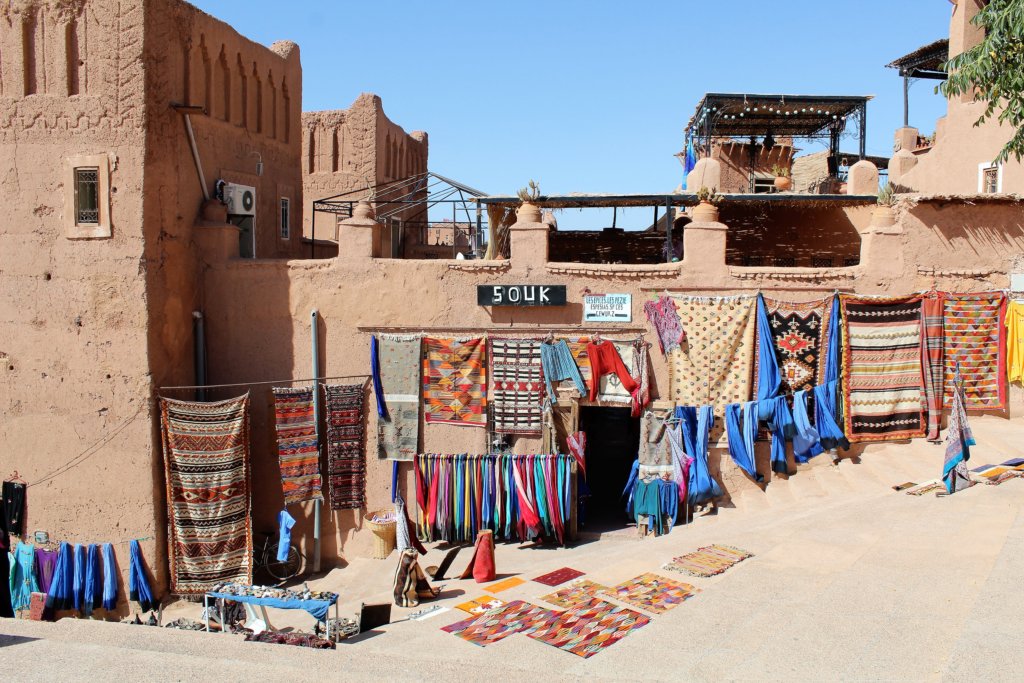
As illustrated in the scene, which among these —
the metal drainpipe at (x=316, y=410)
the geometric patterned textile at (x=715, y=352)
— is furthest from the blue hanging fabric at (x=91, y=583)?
the geometric patterned textile at (x=715, y=352)

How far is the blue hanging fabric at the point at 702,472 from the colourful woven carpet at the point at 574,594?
2.77 metres

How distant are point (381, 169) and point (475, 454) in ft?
27.1

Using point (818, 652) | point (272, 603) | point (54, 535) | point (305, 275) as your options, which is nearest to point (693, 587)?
point (818, 652)

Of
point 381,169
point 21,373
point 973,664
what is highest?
point 381,169

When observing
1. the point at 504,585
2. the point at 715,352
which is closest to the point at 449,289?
the point at 715,352

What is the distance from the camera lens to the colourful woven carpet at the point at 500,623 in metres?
7.45

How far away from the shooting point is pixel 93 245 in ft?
35.8

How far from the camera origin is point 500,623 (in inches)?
307

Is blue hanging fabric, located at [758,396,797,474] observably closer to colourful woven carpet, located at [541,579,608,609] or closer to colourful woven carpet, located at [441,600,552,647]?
colourful woven carpet, located at [541,579,608,609]

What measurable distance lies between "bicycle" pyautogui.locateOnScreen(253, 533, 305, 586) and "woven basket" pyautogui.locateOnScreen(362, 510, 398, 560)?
1.12 meters

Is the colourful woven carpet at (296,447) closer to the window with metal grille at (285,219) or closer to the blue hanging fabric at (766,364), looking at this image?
the window with metal grille at (285,219)

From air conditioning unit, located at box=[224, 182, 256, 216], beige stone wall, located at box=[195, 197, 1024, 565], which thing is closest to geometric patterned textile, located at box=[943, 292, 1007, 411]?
beige stone wall, located at box=[195, 197, 1024, 565]

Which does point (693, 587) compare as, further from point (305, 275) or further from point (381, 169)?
point (381, 169)

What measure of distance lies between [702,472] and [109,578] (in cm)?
786
